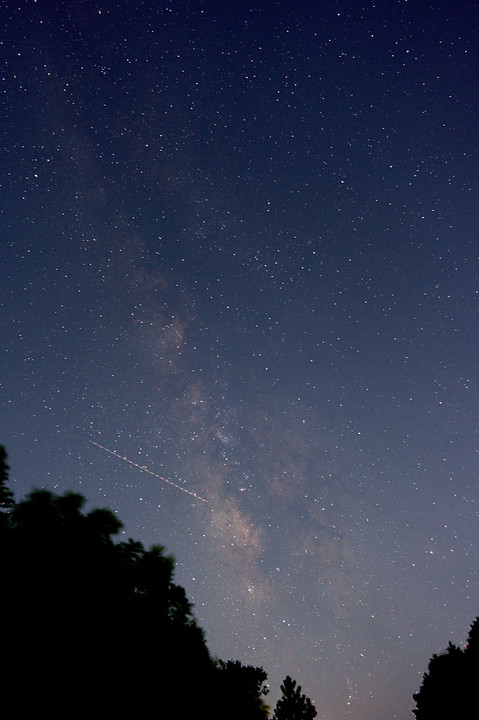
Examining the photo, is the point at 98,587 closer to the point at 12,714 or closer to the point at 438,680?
the point at 12,714

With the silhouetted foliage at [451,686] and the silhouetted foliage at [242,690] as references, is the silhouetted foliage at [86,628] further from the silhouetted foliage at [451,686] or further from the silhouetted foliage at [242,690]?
the silhouetted foliage at [451,686]

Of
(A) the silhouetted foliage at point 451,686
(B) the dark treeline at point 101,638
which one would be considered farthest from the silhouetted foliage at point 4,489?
(A) the silhouetted foliage at point 451,686

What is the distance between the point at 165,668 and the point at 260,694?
9202mm

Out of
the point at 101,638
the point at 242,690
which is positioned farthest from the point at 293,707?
the point at 101,638

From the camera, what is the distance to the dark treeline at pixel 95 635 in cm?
1465

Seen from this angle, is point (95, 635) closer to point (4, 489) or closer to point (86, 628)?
point (86, 628)

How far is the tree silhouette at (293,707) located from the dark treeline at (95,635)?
48 millimetres

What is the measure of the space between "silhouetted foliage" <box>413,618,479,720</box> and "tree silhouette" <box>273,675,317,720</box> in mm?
11877

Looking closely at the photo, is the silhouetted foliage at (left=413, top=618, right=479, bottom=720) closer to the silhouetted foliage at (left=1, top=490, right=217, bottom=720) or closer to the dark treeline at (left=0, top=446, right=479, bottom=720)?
the dark treeline at (left=0, top=446, right=479, bottom=720)

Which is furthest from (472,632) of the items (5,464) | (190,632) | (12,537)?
(5,464)

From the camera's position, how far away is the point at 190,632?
22.2m

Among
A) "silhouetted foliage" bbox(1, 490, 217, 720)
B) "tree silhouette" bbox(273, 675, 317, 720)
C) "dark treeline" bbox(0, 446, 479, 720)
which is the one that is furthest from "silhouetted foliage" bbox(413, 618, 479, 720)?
"silhouetted foliage" bbox(1, 490, 217, 720)

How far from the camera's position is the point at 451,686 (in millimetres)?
25969

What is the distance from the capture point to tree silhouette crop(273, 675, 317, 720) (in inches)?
750
